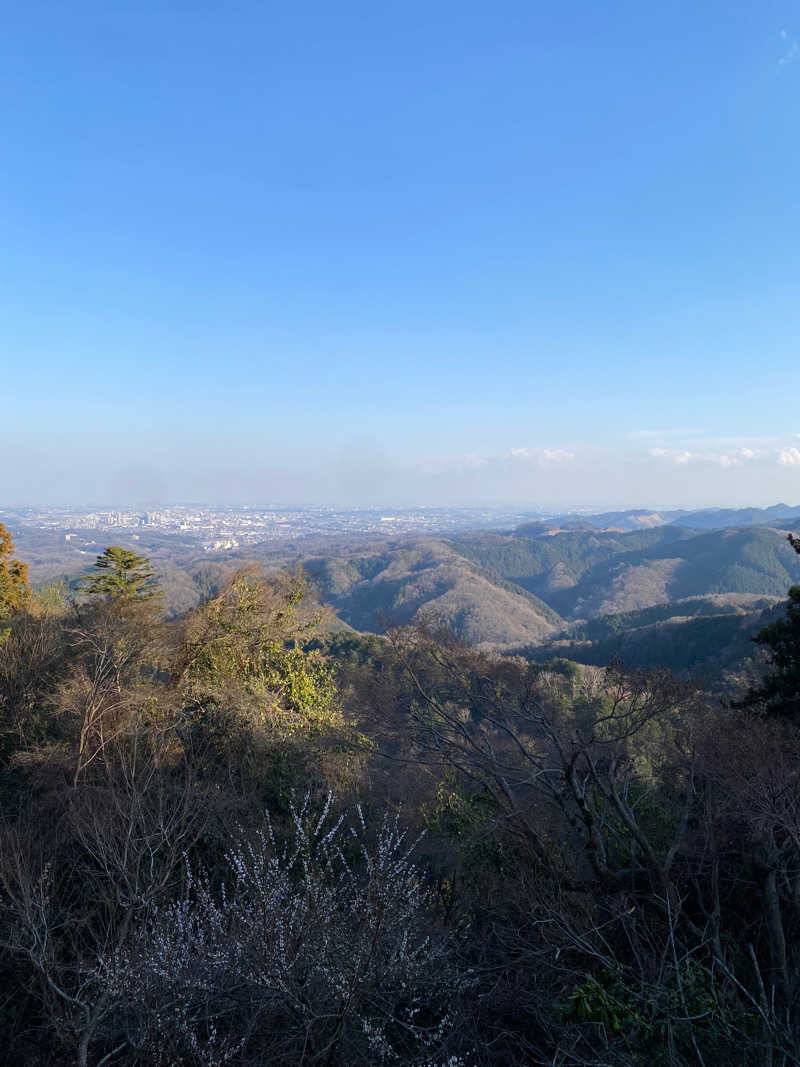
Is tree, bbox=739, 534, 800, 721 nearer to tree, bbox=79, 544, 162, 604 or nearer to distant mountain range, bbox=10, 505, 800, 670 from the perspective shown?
tree, bbox=79, 544, 162, 604

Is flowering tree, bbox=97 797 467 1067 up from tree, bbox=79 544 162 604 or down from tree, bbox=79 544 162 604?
down

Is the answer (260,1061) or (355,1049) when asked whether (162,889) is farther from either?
(355,1049)

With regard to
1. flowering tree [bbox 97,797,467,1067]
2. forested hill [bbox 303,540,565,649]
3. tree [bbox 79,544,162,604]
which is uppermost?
tree [bbox 79,544,162,604]

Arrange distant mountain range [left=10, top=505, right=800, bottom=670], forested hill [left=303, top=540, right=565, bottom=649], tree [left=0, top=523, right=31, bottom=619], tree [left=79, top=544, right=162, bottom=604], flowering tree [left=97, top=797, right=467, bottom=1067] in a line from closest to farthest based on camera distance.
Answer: flowering tree [left=97, top=797, right=467, bottom=1067]
tree [left=0, top=523, right=31, bottom=619]
tree [left=79, top=544, right=162, bottom=604]
distant mountain range [left=10, top=505, right=800, bottom=670]
forested hill [left=303, top=540, right=565, bottom=649]

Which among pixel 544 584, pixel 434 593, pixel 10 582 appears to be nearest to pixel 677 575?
pixel 544 584

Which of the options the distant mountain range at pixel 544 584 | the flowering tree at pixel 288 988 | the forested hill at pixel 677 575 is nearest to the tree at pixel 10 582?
the flowering tree at pixel 288 988

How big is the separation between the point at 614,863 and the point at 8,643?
46.4 feet

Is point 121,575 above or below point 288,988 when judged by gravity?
above

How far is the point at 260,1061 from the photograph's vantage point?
4863mm

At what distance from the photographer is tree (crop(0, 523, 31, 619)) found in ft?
59.7

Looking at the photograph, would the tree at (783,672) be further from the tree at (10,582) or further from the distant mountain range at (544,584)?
the distant mountain range at (544,584)

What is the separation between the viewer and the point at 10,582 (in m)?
20.0

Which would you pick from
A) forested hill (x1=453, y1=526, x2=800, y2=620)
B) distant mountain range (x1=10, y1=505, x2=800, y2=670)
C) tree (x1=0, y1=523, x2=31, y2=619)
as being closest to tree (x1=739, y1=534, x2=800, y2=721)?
tree (x1=0, y1=523, x2=31, y2=619)

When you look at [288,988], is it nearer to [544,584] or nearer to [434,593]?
[434,593]
